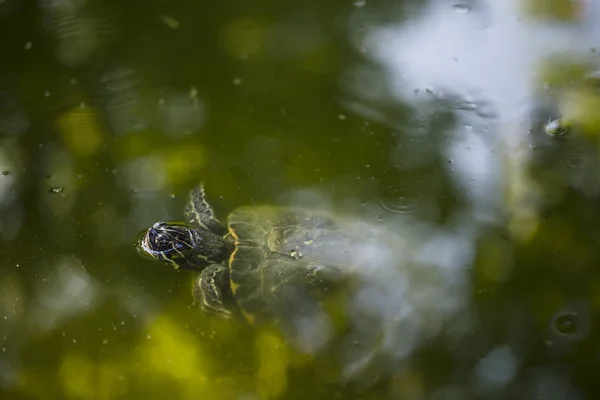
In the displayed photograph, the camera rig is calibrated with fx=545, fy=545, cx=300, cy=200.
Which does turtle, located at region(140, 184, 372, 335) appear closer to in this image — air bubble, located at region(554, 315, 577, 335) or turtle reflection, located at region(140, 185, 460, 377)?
turtle reflection, located at region(140, 185, 460, 377)

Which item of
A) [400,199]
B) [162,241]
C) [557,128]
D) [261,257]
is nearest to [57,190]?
[162,241]

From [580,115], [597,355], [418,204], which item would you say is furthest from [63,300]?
[580,115]

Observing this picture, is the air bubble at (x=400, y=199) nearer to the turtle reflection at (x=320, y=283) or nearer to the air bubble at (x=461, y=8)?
the turtle reflection at (x=320, y=283)

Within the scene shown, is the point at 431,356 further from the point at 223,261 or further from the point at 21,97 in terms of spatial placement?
the point at 21,97

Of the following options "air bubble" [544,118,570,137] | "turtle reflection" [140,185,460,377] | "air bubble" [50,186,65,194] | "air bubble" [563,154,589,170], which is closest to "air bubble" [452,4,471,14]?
"air bubble" [544,118,570,137]

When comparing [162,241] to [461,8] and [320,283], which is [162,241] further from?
[461,8]

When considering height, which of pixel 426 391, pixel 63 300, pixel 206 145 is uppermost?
pixel 206 145
